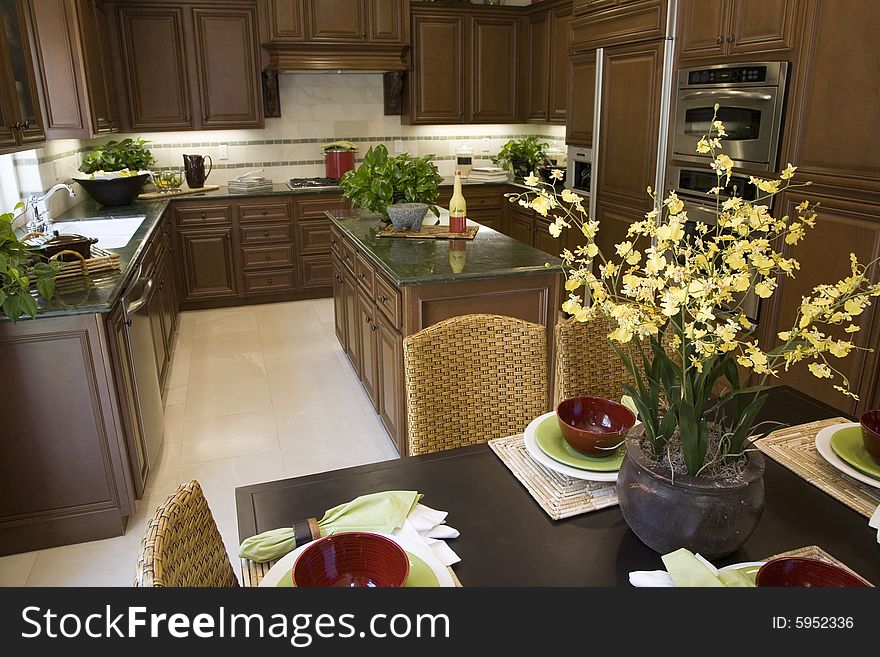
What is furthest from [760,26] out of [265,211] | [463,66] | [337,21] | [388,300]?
[265,211]

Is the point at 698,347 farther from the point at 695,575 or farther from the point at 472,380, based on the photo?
the point at 472,380

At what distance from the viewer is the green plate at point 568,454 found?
1.44 m

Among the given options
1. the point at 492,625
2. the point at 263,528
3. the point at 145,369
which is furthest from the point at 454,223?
the point at 492,625

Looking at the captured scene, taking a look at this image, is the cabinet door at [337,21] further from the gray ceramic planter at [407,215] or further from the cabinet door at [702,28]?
the cabinet door at [702,28]

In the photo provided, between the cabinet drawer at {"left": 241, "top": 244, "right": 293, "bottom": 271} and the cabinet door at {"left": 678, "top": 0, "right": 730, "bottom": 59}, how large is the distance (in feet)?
11.2

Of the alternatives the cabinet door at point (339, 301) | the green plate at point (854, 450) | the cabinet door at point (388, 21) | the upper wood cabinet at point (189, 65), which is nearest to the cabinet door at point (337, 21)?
the cabinet door at point (388, 21)

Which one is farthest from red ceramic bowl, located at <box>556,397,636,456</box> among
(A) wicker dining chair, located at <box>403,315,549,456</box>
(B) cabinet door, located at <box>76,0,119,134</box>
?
(B) cabinet door, located at <box>76,0,119,134</box>

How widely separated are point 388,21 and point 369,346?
3406 mm

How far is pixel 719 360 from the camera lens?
1111mm

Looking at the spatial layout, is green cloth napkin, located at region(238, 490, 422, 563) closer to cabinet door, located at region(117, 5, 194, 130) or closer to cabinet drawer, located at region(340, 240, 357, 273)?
cabinet drawer, located at region(340, 240, 357, 273)

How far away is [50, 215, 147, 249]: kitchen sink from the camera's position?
3908 mm

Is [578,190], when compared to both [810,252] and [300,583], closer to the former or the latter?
[810,252]

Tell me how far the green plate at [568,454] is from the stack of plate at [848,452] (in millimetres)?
456

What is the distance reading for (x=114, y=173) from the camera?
4602mm
